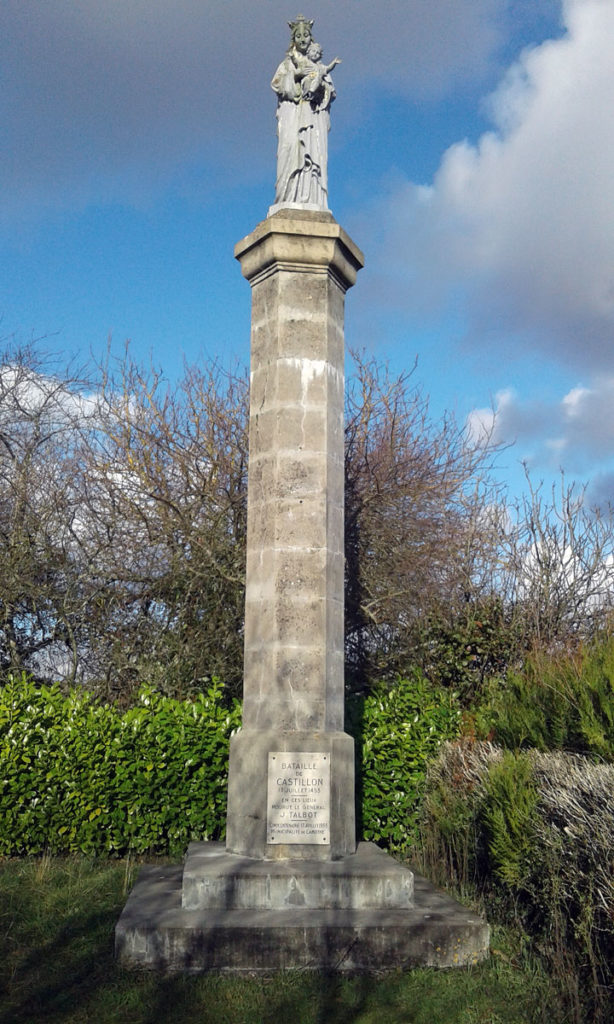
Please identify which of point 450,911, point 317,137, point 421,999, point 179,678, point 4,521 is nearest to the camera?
point 421,999

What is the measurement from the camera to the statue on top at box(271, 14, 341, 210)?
7516 millimetres

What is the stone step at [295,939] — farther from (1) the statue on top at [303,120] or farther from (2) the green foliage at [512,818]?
(1) the statue on top at [303,120]

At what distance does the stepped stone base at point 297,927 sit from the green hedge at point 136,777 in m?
1.91

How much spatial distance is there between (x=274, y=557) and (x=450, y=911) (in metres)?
2.81

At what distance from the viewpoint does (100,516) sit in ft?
39.4

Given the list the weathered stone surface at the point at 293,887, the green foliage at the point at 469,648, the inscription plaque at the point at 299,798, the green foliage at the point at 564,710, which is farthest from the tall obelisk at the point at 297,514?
the green foliage at the point at 469,648

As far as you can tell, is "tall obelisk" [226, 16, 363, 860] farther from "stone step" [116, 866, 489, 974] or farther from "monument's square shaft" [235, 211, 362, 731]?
"stone step" [116, 866, 489, 974]

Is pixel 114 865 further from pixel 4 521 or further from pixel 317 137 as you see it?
pixel 317 137

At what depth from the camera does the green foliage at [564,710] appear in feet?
20.9

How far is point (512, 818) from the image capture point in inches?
232

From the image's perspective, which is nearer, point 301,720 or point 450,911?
point 450,911

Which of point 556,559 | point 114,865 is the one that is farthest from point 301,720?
point 556,559

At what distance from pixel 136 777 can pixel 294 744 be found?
2.33 m

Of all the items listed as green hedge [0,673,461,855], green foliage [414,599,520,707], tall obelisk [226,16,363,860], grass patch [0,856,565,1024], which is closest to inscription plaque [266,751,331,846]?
tall obelisk [226,16,363,860]
